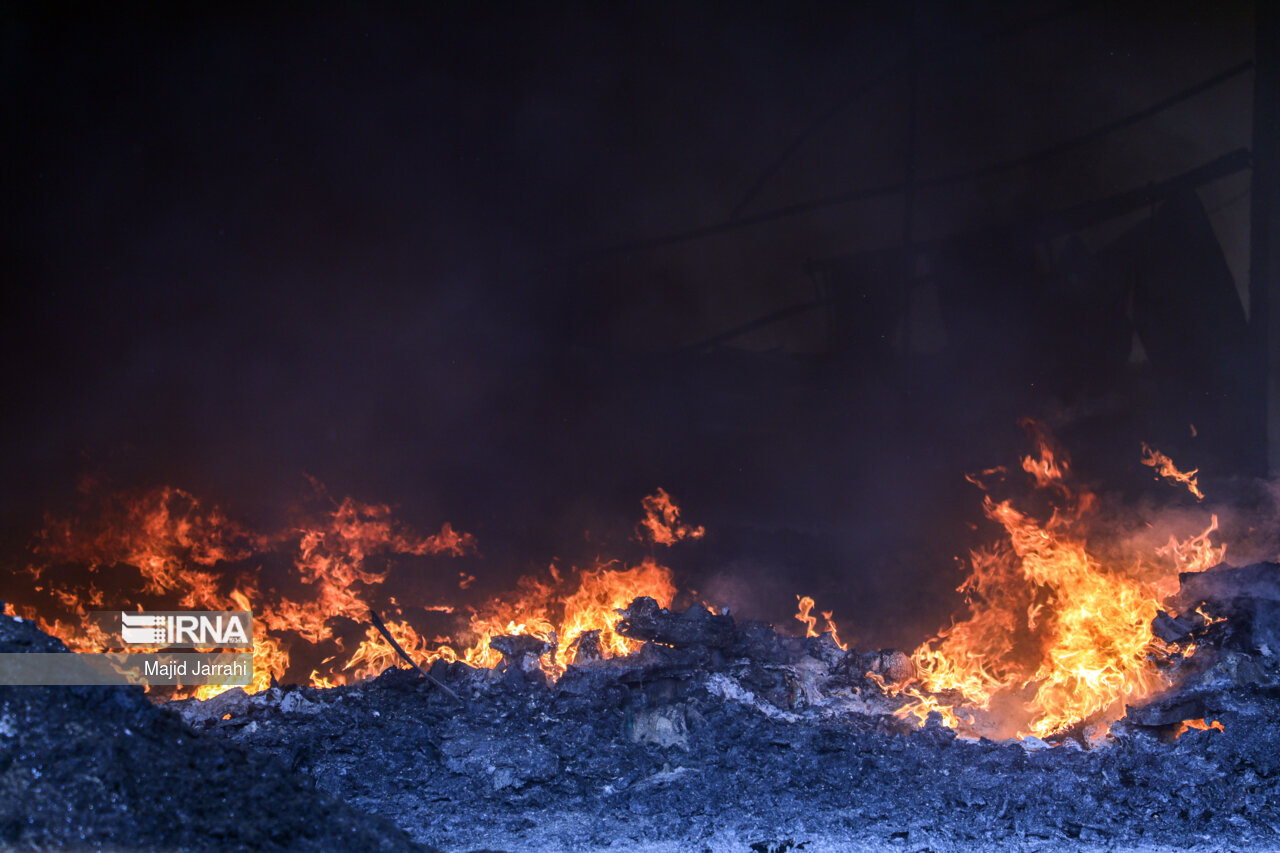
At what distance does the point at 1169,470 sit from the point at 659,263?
14.6 feet

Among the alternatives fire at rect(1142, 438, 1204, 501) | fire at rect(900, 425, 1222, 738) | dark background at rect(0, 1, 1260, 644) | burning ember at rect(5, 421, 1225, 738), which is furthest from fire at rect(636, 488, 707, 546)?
fire at rect(1142, 438, 1204, 501)

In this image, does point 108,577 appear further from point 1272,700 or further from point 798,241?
point 1272,700

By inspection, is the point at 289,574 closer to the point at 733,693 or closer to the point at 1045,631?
the point at 733,693

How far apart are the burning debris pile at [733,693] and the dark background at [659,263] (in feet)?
1.36

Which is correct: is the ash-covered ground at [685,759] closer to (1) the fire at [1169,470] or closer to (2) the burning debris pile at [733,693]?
(2) the burning debris pile at [733,693]

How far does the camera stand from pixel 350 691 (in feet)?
15.6

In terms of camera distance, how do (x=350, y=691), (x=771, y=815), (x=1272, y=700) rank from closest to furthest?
1. (x=771, y=815)
2. (x=1272, y=700)
3. (x=350, y=691)

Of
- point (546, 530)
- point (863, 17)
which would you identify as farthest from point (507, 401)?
point (863, 17)

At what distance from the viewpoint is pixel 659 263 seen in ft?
21.7

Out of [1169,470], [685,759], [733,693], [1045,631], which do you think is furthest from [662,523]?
[1169,470]

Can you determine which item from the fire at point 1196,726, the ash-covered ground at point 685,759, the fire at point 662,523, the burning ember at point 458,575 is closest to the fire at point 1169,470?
the burning ember at point 458,575

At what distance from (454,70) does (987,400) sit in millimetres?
5156

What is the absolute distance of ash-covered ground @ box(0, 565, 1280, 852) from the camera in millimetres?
2930

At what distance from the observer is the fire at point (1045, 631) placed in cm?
511
